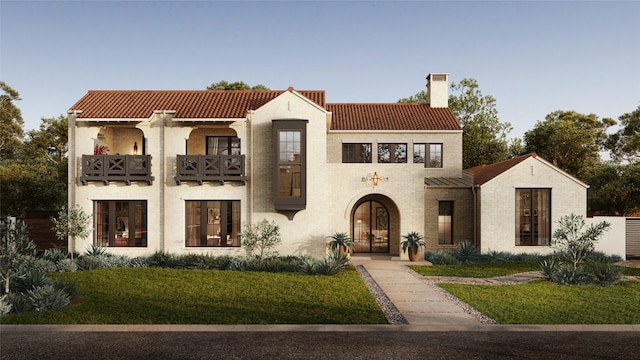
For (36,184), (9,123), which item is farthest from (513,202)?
(9,123)

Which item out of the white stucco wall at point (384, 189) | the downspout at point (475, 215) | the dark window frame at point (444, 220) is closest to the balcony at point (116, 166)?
the white stucco wall at point (384, 189)

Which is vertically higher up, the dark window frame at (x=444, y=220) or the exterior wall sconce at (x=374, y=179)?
the exterior wall sconce at (x=374, y=179)

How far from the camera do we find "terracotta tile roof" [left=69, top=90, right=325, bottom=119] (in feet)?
68.8

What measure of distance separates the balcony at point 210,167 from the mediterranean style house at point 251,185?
0.05m

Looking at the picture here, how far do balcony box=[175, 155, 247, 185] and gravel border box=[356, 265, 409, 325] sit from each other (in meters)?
7.07

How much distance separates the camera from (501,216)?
71.7 ft

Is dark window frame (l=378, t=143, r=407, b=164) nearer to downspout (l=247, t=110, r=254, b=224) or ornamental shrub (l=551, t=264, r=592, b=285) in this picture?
downspout (l=247, t=110, r=254, b=224)

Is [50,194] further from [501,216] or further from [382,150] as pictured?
[501,216]

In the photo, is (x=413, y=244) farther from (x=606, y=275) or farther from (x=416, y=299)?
(x=416, y=299)

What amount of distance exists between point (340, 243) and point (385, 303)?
7.77 metres

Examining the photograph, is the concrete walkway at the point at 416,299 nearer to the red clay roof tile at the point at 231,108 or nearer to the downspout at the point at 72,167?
Result: the red clay roof tile at the point at 231,108

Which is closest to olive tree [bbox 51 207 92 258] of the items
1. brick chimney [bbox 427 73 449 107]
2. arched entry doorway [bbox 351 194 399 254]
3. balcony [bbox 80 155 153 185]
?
balcony [bbox 80 155 153 185]

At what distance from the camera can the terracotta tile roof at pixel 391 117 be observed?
25.4 m

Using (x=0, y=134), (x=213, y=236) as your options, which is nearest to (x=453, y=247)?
(x=213, y=236)
